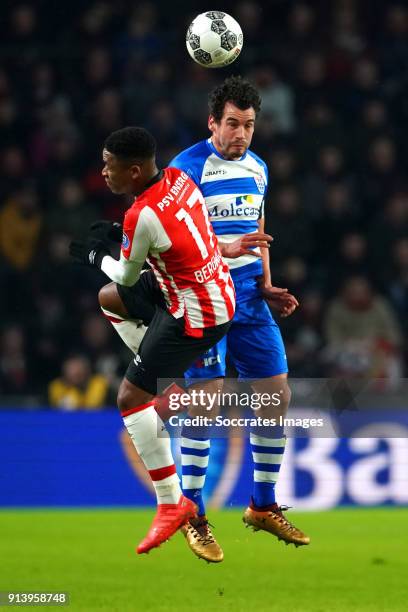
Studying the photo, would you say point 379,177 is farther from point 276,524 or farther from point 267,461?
point 276,524

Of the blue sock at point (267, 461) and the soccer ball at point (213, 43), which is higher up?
the soccer ball at point (213, 43)

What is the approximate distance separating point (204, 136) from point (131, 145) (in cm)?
652

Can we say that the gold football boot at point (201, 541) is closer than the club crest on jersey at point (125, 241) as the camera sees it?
No

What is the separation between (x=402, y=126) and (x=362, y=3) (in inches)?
69.1

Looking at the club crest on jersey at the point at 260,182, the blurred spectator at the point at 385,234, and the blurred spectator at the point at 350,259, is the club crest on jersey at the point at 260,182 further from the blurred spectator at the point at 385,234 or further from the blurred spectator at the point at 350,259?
the blurred spectator at the point at 385,234

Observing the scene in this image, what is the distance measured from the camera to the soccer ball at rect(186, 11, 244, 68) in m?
7.12

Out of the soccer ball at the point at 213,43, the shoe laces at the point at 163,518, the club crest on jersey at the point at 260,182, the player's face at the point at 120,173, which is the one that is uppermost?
the soccer ball at the point at 213,43

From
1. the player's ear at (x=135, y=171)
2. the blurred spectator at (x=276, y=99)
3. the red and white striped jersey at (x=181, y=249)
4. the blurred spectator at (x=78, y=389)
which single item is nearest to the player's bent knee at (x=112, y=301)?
the red and white striped jersey at (x=181, y=249)

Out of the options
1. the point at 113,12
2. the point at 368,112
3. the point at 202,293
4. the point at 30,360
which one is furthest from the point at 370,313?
the point at 202,293

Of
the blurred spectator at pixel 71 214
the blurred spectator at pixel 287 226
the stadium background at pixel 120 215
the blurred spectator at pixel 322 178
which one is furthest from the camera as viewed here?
the blurred spectator at pixel 322 178

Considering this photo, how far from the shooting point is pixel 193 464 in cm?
698

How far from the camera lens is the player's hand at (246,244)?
21.8 ft

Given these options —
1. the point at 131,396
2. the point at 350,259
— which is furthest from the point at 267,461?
the point at 350,259

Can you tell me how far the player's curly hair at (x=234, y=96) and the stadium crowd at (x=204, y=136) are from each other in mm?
5071
